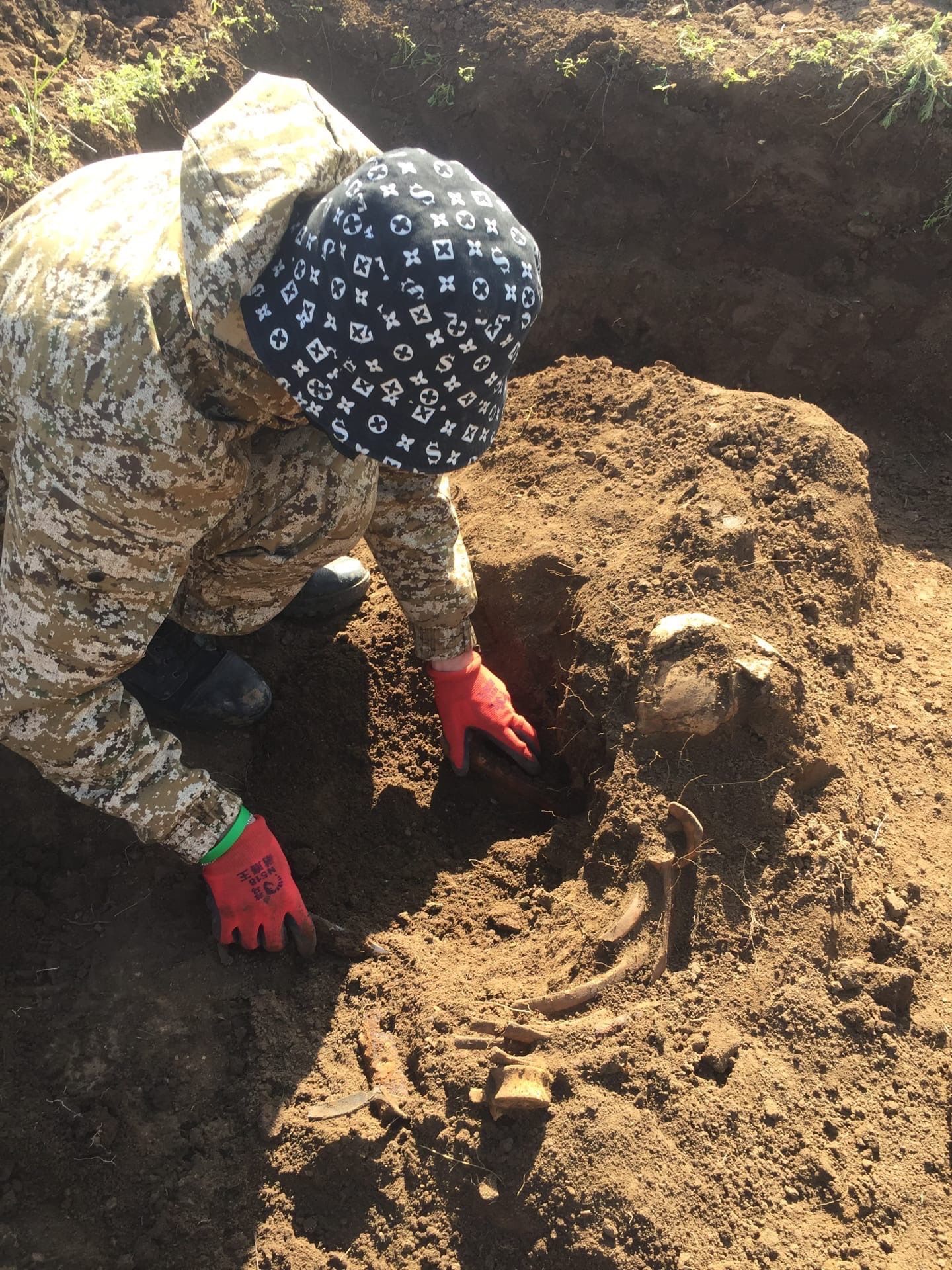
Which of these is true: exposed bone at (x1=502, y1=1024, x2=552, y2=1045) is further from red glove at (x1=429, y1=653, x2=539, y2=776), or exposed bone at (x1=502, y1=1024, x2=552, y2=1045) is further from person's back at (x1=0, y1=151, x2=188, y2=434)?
person's back at (x1=0, y1=151, x2=188, y2=434)

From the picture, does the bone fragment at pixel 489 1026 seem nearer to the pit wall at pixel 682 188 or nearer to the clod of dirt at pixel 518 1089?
the clod of dirt at pixel 518 1089

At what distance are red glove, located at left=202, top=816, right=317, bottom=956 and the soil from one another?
82 millimetres

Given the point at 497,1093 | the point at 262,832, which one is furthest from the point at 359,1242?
the point at 262,832

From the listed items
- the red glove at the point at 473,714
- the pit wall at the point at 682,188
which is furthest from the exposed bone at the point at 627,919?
the pit wall at the point at 682,188

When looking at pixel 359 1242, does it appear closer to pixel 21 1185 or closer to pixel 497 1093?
pixel 497 1093

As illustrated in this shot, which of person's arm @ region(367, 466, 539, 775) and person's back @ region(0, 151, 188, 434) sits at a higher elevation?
person's back @ region(0, 151, 188, 434)

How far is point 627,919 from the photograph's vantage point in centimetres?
200

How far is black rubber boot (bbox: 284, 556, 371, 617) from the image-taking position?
291cm

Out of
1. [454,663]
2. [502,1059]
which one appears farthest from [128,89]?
[502,1059]

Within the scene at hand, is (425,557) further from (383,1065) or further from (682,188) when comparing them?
(682,188)

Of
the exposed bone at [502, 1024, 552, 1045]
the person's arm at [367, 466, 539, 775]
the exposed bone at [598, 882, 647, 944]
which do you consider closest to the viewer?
the exposed bone at [502, 1024, 552, 1045]

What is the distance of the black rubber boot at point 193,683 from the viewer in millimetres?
2604

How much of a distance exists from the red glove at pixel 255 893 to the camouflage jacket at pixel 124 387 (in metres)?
0.41

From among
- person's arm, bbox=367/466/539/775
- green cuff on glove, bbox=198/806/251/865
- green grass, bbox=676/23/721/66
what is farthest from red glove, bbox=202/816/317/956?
green grass, bbox=676/23/721/66
